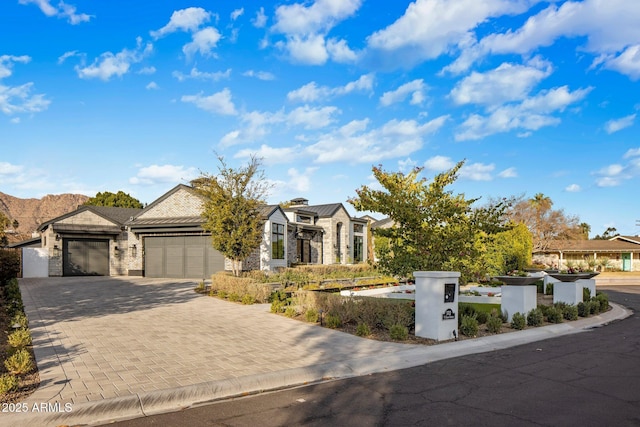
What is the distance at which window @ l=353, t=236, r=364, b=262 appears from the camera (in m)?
43.2

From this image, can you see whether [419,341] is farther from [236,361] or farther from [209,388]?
[209,388]

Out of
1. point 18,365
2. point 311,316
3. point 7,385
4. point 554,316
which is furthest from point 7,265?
point 554,316

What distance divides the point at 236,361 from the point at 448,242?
24.6ft

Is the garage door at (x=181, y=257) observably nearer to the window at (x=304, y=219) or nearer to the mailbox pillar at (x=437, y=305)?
the window at (x=304, y=219)

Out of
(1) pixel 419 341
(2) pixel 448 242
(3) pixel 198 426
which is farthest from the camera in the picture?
(2) pixel 448 242

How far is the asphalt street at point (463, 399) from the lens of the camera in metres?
5.50

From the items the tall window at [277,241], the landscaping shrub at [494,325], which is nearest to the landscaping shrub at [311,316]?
the landscaping shrub at [494,325]

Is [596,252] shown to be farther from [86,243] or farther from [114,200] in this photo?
[114,200]

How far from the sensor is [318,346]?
31.9ft

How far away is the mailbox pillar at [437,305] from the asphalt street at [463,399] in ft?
4.99

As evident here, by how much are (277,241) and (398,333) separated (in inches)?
784

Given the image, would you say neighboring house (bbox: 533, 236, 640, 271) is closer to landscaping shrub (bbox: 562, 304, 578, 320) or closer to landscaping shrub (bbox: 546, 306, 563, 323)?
landscaping shrub (bbox: 562, 304, 578, 320)

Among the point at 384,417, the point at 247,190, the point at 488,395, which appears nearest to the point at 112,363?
the point at 384,417

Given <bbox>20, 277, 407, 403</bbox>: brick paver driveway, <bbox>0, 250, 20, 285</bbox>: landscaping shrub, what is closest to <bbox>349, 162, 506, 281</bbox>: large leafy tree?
<bbox>20, 277, 407, 403</bbox>: brick paver driveway
